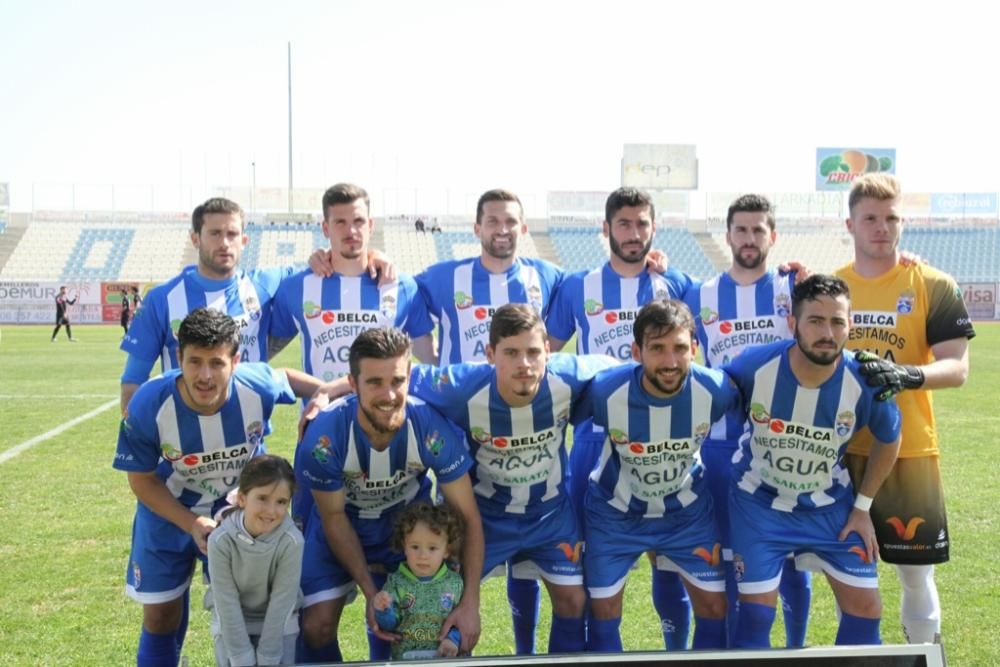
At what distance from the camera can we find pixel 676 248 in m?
43.3

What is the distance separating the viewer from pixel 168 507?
3.21m

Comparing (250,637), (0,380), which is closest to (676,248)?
(0,380)

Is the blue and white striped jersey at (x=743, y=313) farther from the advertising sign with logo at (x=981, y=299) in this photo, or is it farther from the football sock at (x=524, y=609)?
the advertising sign with logo at (x=981, y=299)

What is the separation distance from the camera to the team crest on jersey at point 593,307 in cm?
412

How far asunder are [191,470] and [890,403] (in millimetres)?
2597

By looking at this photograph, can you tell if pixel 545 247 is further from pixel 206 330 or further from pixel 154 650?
pixel 206 330

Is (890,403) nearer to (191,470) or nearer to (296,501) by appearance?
(296,501)

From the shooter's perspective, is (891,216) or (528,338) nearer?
(528,338)

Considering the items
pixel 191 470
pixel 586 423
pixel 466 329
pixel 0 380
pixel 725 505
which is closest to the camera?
pixel 191 470

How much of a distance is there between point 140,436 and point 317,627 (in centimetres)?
96

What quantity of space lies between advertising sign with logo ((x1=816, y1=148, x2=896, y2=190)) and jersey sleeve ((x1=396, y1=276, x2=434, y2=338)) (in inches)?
1923

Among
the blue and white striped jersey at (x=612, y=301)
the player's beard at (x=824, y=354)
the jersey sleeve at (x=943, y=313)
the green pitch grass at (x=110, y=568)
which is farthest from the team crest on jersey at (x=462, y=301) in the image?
the jersey sleeve at (x=943, y=313)

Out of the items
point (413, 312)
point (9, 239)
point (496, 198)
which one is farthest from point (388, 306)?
point (9, 239)

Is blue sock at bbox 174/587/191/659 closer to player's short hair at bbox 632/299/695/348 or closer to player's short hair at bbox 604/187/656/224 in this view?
player's short hair at bbox 632/299/695/348
